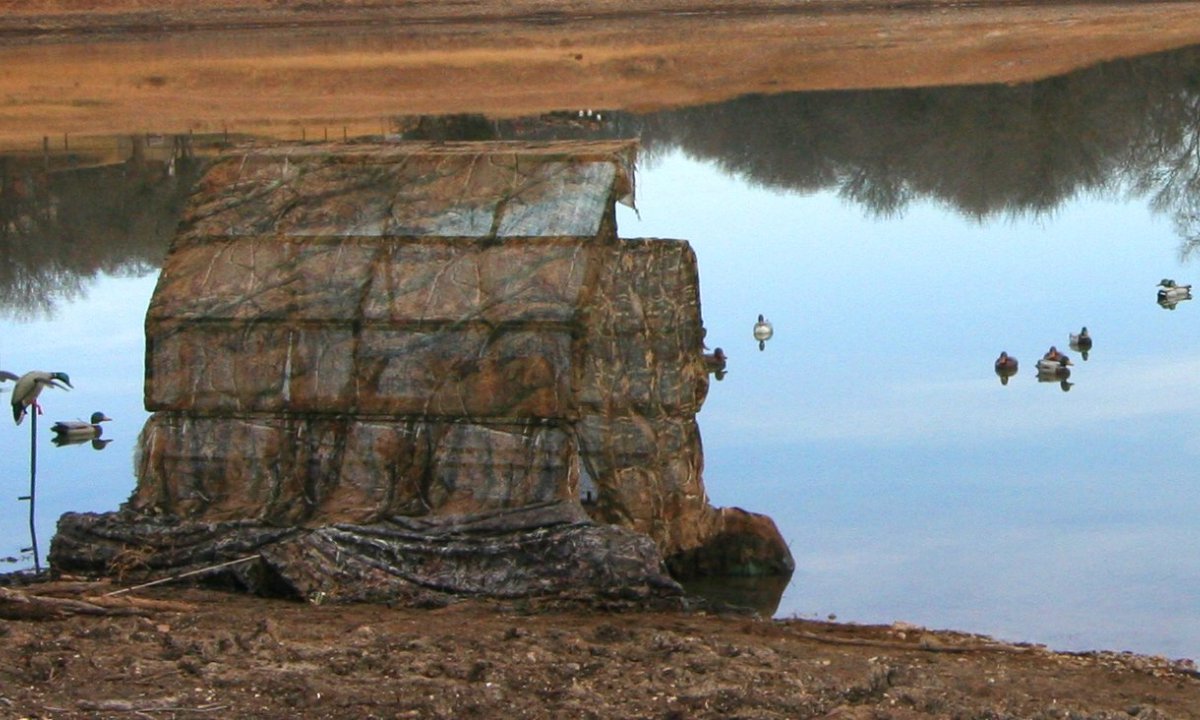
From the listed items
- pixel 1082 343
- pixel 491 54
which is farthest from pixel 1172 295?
pixel 491 54

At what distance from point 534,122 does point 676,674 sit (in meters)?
23.2

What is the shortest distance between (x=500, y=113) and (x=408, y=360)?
857 inches

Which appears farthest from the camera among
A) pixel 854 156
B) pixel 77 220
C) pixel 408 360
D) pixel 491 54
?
pixel 491 54

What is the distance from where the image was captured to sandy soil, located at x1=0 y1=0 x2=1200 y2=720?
7.96 meters

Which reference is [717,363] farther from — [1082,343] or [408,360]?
[408,360]

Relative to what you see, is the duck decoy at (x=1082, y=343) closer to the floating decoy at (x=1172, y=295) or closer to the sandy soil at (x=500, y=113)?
the floating decoy at (x=1172, y=295)

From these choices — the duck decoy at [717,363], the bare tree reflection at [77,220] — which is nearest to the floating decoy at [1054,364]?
the duck decoy at [717,363]

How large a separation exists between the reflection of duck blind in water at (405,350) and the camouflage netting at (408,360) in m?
0.01

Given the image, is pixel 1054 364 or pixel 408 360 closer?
pixel 408 360

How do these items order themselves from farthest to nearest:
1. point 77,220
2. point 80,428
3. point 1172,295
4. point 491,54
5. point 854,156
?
point 491,54, point 854,156, point 77,220, point 1172,295, point 80,428

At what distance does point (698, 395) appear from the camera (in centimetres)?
1230

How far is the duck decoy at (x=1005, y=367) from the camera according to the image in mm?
17531

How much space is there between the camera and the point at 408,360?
10945 millimetres

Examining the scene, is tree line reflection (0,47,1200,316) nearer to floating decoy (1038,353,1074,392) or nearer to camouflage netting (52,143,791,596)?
floating decoy (1038,353,1074,392)
